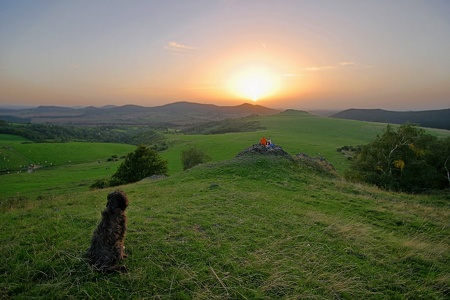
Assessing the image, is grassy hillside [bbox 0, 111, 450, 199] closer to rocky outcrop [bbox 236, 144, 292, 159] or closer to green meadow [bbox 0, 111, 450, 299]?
rocky outcrop [bbox 236, 144, 292, 159]

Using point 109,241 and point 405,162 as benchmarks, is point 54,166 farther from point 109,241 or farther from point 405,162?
point 405,162

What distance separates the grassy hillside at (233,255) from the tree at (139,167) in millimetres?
28649

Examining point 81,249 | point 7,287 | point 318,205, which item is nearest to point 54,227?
point 81,249

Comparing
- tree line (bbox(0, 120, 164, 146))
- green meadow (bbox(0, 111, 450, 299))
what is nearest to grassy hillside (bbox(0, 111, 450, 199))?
tree line (bbox(0, 120, 164, 146))

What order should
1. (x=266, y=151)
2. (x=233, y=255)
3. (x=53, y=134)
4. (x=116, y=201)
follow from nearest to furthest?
(x=116, y=201), (x=233, y=255), (x=266, y=151), (x=53, y=134)

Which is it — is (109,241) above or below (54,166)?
above

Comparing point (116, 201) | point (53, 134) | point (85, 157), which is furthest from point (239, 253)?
point (53, 134)

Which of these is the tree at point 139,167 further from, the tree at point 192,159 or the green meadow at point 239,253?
the green meadow at point 239,253

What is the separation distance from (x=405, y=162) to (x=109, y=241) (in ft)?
110

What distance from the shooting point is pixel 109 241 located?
545cm

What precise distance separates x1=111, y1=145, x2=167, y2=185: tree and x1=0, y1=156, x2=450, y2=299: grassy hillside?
2865cm

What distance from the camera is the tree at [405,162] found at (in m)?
27.7

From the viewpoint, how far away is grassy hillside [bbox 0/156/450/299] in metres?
5.00

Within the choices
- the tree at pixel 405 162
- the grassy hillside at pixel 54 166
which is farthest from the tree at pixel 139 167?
the tree at pixel 405 162
